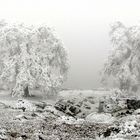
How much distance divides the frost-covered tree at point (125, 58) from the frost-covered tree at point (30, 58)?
655cm

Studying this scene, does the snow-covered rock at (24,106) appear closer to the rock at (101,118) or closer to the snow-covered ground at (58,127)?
the snow-covered ground at (58,127)

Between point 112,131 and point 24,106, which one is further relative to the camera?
point 24,106

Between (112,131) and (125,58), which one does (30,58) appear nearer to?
(125,58)

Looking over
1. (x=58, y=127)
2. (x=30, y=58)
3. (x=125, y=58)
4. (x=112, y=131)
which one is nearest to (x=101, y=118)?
(x=58, y=127)

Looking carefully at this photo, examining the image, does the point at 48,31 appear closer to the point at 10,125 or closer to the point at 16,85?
the point at 16,85

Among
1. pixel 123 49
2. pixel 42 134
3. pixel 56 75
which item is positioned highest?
pixel 123 49

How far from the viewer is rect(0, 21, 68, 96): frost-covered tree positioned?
4091 centimetres

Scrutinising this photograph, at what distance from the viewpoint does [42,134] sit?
19.3 metres

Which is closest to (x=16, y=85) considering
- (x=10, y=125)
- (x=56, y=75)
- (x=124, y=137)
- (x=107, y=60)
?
(x=56, y=75)

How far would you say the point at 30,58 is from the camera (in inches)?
1657

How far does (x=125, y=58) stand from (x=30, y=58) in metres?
13.0

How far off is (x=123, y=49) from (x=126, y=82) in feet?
14.1

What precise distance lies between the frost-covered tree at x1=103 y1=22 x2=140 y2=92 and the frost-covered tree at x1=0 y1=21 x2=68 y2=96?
21.5ft

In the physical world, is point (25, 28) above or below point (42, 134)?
above
